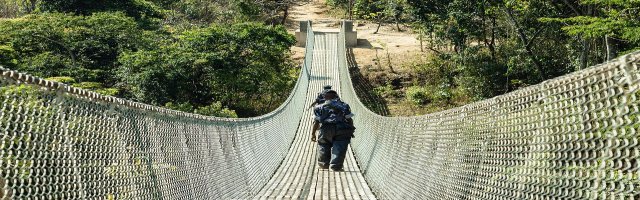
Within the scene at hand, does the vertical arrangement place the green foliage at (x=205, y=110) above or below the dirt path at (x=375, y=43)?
below

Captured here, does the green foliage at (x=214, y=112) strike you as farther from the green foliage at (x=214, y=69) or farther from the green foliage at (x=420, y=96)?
the green foliage at (x=420, y=96)

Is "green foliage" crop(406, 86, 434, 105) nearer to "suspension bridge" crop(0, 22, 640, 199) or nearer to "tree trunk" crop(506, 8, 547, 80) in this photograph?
"tree trunk" crop(506, 8, 547, 80)

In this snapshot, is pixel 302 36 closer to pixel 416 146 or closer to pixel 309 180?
pixel 309 180

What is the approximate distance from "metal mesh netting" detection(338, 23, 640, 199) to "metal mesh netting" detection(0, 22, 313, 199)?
1.33 m

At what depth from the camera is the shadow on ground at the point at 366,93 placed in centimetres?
1820

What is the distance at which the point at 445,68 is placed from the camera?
1928cm

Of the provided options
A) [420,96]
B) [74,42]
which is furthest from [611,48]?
[74,42]

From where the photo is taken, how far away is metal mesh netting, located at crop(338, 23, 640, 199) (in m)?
1.56

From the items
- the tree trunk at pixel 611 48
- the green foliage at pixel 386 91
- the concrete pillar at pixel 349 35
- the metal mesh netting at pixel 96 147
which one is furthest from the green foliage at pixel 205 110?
the metal mesh netting at pixel 96 147

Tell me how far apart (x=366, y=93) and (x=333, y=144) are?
1292 centimetres

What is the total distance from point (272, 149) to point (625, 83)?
5.84 m

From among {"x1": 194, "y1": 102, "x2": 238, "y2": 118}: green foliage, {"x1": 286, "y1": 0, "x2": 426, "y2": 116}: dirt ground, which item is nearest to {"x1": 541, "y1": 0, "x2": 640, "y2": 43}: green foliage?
{"x1": 194, "y1": 102, "x2": 238, "y2": 118}: green foliage

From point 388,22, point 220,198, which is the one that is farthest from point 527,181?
point 388,22

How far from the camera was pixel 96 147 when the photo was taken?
7.19ft
